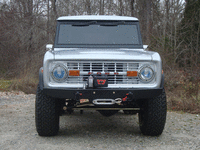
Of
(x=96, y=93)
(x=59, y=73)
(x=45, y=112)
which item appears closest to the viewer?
(x=96, y=93)

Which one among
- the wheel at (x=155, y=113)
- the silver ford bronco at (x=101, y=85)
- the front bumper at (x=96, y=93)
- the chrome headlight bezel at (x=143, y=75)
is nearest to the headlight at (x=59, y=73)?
the silver ford bronco at (x=101, y=85)

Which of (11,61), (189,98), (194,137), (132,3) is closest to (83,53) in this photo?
(194,137)

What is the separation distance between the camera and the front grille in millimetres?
3641

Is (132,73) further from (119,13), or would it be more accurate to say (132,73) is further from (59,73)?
(119,13)

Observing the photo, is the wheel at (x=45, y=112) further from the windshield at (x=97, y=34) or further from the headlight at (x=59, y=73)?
the windshield at (x=97, y=34)

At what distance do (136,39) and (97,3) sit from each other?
15379 millimetres

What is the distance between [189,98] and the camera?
7180 mm

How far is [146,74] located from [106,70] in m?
0.59

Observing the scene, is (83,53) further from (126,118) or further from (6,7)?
(6,7)

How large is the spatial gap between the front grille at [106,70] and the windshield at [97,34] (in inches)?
45.9

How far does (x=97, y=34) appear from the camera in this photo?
192 inches

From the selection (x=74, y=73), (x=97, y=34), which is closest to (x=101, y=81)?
(x=74, y=73)

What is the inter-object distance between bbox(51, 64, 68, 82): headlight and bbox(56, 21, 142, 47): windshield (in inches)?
47.0

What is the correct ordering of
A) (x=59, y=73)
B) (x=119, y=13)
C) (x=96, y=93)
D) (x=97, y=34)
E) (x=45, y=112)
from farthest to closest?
(x=119, y=13), (x=97, y=34), (x=45, y=112), (x=59, y=73), (x=96, y=93)
